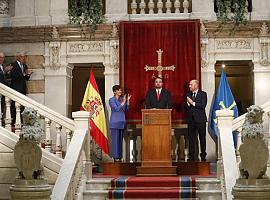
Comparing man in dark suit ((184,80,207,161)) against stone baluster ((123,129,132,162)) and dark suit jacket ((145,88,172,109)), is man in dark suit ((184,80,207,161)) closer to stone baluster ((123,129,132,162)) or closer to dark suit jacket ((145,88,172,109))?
dark suit jacket ((145,88,172,109))

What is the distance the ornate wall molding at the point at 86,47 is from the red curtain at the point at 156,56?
56 centimetres

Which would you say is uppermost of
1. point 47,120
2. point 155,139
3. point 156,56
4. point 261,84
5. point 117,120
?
point 156,56

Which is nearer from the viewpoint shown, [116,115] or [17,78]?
[116,115]

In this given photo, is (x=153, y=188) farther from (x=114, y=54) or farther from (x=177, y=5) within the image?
(x=177, y=5)

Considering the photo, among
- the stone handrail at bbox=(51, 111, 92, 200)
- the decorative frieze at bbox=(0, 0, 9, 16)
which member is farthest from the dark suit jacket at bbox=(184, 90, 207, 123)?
the decorative frieze at bbox=(0, 0, 9, 16)

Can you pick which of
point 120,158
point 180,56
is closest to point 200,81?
point 180,56

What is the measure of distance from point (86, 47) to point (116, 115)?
82.0 inches

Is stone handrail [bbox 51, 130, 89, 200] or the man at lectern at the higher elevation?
the man at lectern

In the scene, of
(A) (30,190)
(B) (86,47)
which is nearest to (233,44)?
(B) (86,47)

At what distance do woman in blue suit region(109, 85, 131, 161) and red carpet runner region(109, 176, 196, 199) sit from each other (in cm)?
192

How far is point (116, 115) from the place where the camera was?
37.7ft

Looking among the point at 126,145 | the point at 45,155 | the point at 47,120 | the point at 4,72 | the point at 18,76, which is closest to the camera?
the point at 45,155

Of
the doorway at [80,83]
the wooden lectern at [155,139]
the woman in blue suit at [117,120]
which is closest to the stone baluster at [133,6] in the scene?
the woman in blue suit at [117,120]

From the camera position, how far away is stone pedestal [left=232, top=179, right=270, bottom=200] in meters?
7.05
